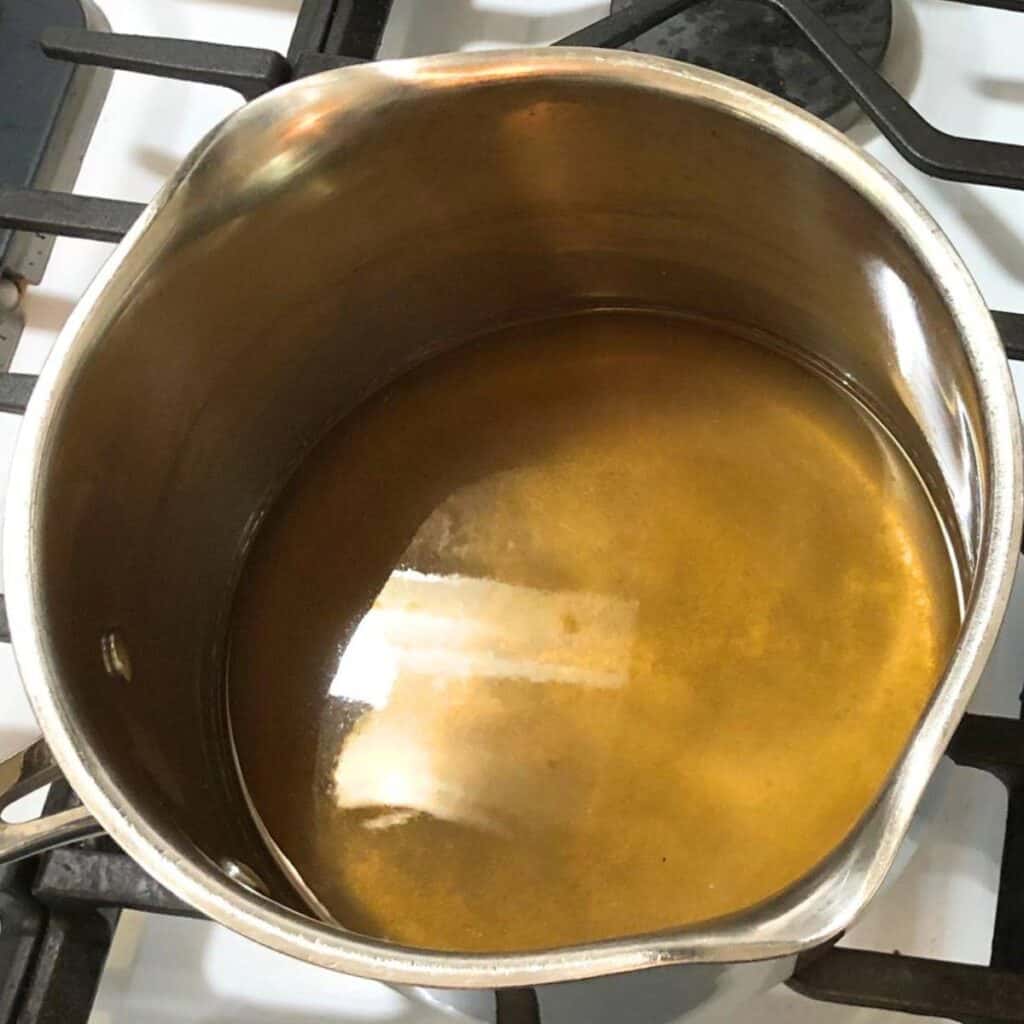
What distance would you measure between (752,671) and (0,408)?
11.8 inches

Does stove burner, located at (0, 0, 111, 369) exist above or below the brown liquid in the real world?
above

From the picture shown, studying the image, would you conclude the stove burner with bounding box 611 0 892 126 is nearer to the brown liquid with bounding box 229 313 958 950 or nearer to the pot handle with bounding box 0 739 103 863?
the brown liquid with bounding box 229 313 958 950

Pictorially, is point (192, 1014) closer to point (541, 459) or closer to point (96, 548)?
point (96, 548)

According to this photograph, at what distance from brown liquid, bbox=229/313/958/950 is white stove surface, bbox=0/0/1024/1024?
0.11 feet

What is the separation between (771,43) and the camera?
580 mm

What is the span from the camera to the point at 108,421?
471 millimetres

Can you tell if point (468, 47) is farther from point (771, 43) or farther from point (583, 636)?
point (583, 636)

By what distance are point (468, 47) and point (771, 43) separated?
0.13 m

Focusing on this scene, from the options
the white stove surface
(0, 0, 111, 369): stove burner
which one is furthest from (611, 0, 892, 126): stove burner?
(0, 0, 111, 369): stove burner

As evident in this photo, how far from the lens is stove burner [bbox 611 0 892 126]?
0.57 metres

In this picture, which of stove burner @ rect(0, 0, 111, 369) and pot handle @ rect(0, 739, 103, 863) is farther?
stove burner @ rect(0, 0, 111, 369)

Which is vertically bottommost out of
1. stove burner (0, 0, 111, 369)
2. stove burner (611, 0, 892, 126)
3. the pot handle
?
the pot handle

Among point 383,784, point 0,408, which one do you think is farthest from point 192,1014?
point 0,408

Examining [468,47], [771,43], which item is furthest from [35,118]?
[771,43]
